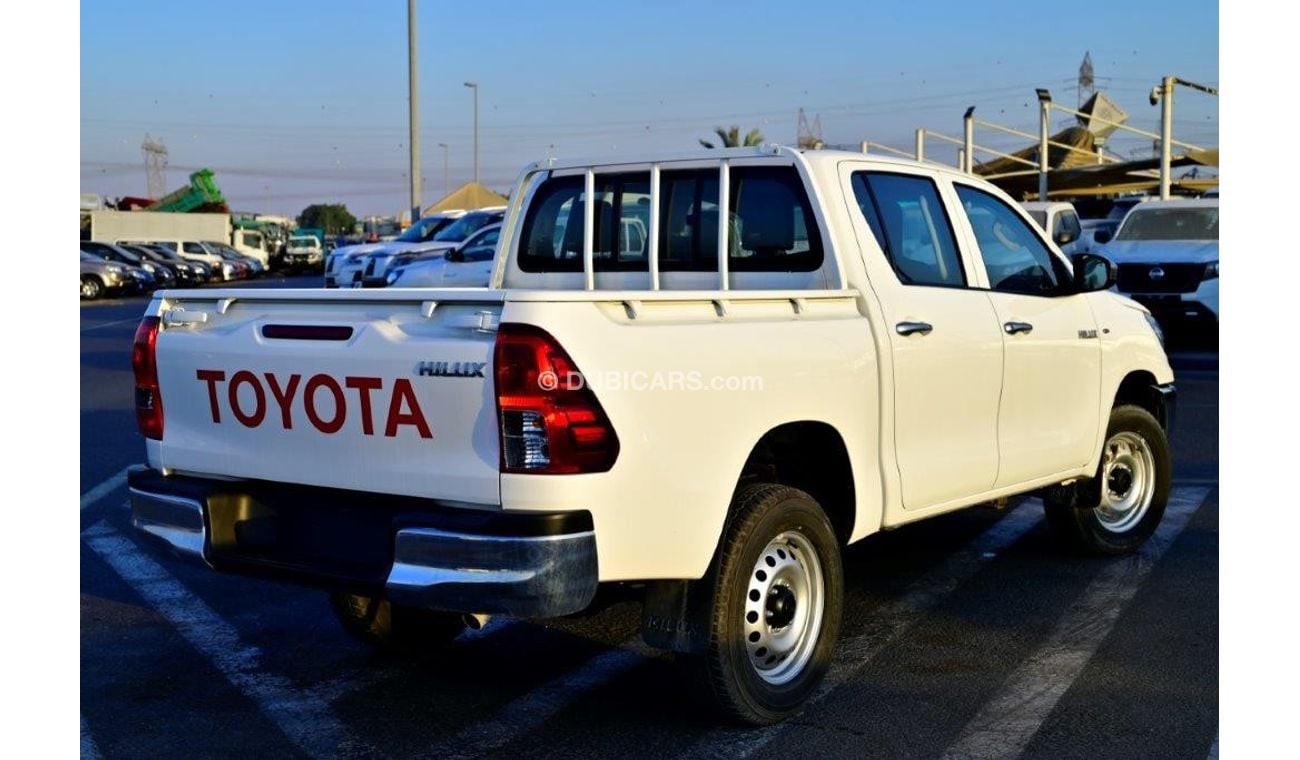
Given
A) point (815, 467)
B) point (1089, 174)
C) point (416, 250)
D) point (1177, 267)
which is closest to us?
point (815, 467)

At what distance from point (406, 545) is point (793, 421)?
1.36 metres

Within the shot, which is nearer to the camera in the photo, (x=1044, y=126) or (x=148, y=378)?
(x=148, y=378)

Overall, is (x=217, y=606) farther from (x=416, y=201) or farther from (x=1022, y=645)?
(x=416, y=201)

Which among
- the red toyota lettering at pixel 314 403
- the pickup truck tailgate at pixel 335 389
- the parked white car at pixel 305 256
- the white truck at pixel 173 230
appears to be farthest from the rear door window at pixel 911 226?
the parked white car at pixel 305 256

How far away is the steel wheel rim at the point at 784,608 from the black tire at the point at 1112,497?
88.0 inches

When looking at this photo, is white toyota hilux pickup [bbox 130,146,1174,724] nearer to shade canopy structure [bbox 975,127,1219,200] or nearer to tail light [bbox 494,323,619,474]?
tail light [bbox 494,323,619,474]

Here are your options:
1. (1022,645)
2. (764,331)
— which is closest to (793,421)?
(764,331)

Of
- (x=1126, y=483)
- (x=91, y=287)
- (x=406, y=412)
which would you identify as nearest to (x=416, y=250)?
(x=1126, y=483)

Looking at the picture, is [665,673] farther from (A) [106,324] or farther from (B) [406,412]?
(A) [106,324]

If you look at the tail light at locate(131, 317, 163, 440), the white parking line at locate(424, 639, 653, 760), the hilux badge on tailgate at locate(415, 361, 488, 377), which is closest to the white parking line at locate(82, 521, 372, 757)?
the white parking line at locate(424, 639, 653, 760)

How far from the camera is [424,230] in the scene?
79.5 feet

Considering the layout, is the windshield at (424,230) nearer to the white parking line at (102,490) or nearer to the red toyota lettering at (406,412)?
the white parking line at (102,490)

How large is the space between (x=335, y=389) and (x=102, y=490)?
5.33m

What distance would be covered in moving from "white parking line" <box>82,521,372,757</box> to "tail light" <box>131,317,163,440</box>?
3.35 ft
